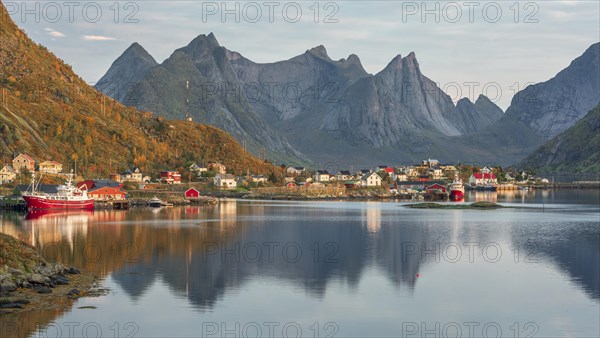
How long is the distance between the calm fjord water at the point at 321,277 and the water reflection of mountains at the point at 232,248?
0.50ft

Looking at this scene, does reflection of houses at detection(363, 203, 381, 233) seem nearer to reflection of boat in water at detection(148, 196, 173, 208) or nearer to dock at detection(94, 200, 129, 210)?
reflection of boat in water at detection(148, 196, 173, 208)

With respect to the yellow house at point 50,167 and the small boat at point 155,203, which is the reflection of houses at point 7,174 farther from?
the small boat at point 155,203

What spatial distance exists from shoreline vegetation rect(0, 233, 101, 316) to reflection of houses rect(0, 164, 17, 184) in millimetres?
109788

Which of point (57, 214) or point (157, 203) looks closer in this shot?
point (57, 214)

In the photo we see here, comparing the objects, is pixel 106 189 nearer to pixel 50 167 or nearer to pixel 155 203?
pixel 155 203

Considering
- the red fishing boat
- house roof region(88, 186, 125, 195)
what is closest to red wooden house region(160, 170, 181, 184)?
house roof region(88, 186, 125, 195)

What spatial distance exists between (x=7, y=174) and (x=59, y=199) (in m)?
33.7

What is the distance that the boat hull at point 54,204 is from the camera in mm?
127625

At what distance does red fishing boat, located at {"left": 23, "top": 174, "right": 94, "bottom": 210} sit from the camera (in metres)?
128

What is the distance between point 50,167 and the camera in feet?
551

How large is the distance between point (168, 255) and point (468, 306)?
31.5 m

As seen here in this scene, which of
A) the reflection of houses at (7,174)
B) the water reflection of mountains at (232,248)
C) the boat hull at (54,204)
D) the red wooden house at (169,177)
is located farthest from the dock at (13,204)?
the red wooden house at (169,177)

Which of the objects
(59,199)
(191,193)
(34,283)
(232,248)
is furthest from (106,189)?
(34,283)

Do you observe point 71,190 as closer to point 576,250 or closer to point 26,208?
point 26,208
